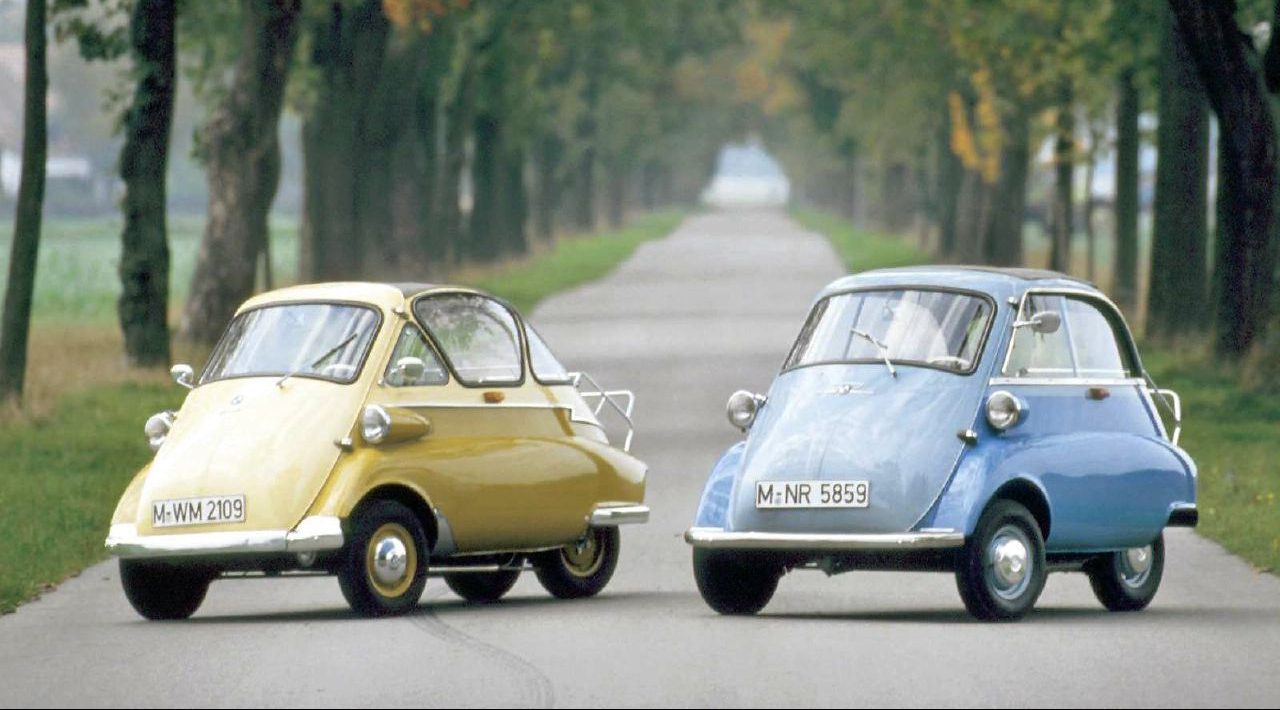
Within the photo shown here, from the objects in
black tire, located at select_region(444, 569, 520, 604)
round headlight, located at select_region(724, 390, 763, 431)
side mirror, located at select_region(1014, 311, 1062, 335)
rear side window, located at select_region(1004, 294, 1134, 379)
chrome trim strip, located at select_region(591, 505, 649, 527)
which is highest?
side mirror, located at select_region(1014, 311, 1062, 335)

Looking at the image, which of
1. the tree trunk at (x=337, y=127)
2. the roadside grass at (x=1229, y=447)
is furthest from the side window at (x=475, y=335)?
the tree trunk at (x=337, y=127)

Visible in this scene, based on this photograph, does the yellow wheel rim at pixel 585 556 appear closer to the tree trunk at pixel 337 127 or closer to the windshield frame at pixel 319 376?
the windshield frame at pixel 319 376

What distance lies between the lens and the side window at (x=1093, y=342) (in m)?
14.5

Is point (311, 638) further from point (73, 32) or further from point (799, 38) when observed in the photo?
point (799, 38)

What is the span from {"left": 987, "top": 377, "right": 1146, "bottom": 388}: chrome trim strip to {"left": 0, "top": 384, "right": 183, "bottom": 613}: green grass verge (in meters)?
5.00

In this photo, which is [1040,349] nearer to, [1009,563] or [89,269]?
[1009,563]

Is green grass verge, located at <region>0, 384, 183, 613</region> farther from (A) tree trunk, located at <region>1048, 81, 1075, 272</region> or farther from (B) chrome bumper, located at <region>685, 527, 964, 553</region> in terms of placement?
(A) tree trunk, located at <region>1048, 81, 1075, 272</region>

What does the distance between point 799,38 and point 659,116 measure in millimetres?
22534

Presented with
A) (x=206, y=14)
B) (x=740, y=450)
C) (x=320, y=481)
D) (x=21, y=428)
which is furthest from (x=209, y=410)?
(x=206, y=14)

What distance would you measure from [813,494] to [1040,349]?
4.56 ft

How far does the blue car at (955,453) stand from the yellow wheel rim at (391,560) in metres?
1.31

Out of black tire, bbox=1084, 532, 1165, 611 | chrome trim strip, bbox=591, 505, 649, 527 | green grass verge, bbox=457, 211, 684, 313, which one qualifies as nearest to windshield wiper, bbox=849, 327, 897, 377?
black tire, bbox=1084, 532, 1165, 611

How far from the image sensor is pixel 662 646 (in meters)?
12.7

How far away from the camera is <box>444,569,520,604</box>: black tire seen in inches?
612
